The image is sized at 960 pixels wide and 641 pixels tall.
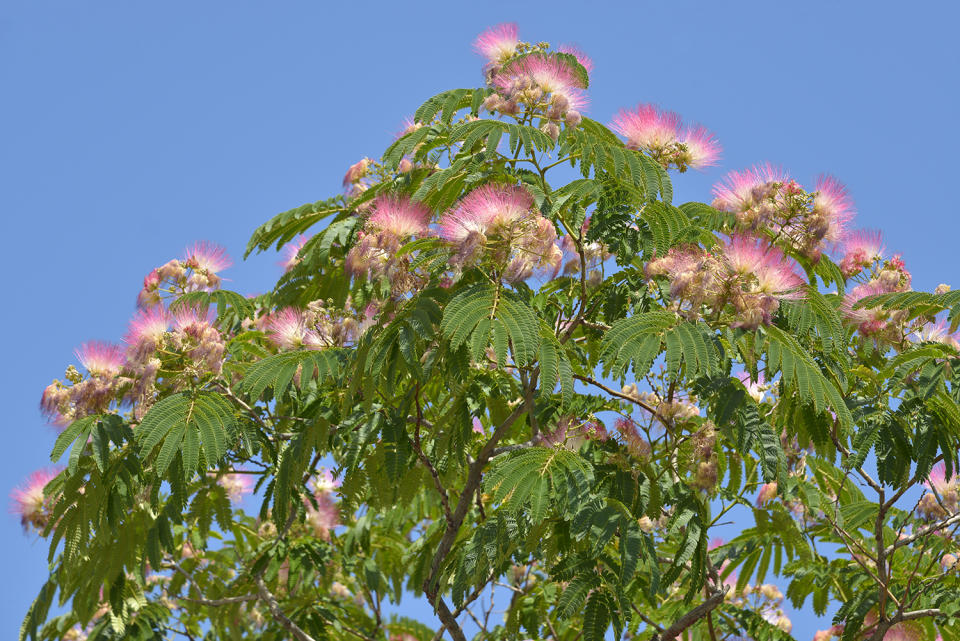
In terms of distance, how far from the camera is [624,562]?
4152 mm

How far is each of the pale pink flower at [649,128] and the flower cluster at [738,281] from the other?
2.90 feet

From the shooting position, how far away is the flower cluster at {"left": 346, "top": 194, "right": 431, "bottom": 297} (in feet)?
14.6

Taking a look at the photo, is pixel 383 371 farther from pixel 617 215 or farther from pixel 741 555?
pixel 741 555

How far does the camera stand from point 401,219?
4504 millimetres

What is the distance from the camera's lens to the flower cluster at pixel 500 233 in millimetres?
4145

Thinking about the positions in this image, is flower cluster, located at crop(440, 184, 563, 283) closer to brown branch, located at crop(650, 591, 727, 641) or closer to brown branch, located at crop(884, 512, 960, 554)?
brown branch, located at crop(650, 591, 727, 641)

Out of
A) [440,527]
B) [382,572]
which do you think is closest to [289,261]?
[440,527]

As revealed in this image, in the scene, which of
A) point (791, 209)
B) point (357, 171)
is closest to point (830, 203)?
point (791, 209)

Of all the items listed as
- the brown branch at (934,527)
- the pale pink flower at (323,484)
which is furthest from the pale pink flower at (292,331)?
the pale pink flower at (323,484)

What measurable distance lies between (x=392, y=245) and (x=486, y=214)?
0.50m

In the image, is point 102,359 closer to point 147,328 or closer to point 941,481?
point 147,328

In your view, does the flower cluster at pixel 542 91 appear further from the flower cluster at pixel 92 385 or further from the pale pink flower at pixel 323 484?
the pale pink flower at pixel 323 484

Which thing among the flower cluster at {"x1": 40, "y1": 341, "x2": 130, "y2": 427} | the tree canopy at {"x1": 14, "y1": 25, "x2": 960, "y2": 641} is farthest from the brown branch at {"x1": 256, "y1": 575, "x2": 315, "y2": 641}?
the flower cluster at {"x1": 40, "y1": 341, "x2": 130, "y2": 427}

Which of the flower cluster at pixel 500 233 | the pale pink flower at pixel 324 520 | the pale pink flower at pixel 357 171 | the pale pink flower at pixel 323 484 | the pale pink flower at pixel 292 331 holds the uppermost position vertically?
the pale pink flower at pixel 357 171
